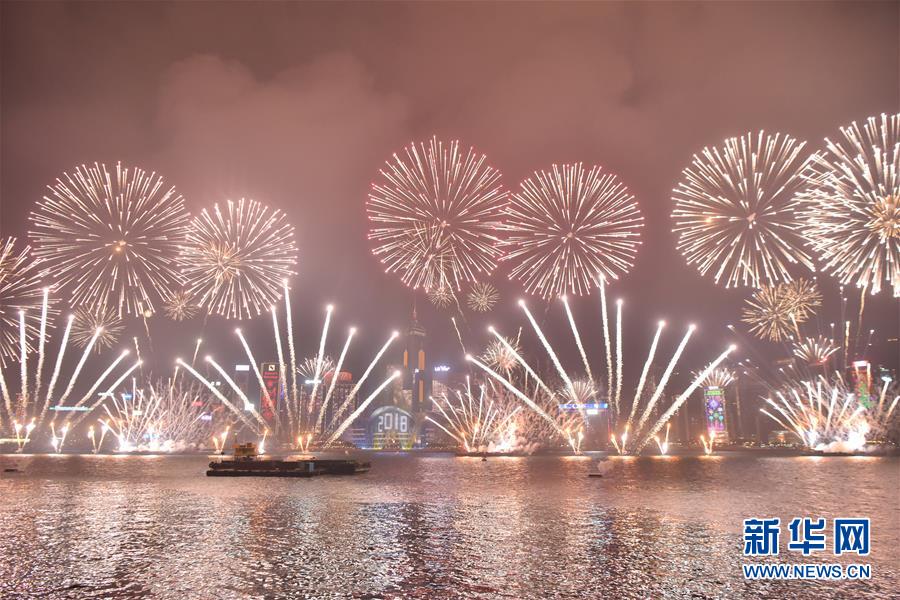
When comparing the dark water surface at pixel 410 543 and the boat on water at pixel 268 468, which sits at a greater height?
the dark water surface at pixel 410 543

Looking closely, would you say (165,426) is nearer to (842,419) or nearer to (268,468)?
(268,468)

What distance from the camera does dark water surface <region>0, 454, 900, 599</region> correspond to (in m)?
14.1

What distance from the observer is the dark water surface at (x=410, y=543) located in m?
14.1

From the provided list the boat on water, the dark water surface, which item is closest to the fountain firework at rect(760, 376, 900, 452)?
the boat on water

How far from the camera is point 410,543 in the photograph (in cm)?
1933

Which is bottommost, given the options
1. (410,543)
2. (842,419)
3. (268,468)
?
(268,468)

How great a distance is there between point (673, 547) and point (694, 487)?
1015 inches

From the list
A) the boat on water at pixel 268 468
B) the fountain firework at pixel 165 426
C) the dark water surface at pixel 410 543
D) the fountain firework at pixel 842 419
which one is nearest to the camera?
the dark water surface at pixel 410 543

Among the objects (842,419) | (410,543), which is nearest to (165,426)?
(410,543)

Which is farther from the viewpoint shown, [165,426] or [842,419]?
[165,426]

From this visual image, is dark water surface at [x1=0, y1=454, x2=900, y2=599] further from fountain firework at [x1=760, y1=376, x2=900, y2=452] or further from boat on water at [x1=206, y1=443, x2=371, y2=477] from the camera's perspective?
fountain firework at [x1=760, y1=376, x2=900, y2=452]

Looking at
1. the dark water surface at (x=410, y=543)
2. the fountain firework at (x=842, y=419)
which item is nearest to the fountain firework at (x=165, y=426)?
the dark water surface at (x=410, y=543)

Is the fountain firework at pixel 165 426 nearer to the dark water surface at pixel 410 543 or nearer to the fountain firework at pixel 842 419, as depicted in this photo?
the dark water surface at pixel 410 543

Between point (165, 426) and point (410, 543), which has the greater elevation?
point (410, 543)
